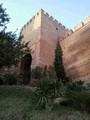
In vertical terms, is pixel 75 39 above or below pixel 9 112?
above

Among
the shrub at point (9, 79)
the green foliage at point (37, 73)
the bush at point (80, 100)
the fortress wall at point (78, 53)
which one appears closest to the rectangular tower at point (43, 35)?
the green foliage at point (37, 73)

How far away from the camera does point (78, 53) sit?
19297mm

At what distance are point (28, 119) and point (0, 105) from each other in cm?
263

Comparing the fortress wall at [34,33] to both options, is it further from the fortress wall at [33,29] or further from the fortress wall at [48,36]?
the fortress wall at [48,36]

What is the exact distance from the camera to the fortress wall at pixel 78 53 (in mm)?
18230

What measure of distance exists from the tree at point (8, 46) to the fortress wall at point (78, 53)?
5262 mm

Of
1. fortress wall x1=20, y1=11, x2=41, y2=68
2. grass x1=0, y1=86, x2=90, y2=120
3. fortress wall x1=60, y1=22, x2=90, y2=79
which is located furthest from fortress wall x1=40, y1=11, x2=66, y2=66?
grass x1=0, y1=86, x2=90, y2=120

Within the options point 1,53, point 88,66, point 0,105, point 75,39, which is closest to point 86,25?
point 75,39

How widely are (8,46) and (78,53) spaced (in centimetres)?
736

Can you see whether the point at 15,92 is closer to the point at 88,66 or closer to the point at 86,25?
the point at 88,66

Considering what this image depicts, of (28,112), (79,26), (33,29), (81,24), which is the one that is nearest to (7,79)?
(33,29)

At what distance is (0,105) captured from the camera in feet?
36.8

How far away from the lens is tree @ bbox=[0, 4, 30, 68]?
13795 mm

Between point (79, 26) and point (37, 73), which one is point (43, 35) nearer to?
point (79, 26)
